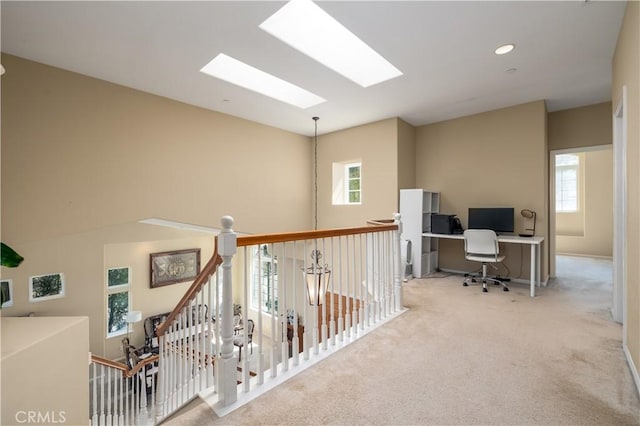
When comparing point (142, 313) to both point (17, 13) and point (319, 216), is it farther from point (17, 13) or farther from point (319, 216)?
point (17, 13)

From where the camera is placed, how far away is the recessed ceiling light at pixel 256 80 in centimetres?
360

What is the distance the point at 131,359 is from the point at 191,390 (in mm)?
5286

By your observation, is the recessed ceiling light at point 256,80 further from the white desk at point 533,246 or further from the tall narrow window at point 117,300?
the tall narrow window at point 117,300

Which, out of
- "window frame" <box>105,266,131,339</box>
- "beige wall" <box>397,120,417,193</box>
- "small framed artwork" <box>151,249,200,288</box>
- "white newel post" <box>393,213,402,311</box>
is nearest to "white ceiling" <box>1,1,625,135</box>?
"beige wall" <box>397,120,417,193</box>

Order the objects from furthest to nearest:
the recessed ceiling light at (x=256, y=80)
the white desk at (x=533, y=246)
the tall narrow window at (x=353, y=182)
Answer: the tall narrow window at (x=353, y=182)
the white desk at (x=533, y=246)
the recessed ceiling light at (x=256, y=80)

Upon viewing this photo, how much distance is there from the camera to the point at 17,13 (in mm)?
2445

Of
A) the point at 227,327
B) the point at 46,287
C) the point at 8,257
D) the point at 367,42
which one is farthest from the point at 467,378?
the point at 46,287

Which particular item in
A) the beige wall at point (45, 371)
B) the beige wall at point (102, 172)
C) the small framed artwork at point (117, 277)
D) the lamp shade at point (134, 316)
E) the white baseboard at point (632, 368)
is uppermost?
the beige wall at point (102, 172)

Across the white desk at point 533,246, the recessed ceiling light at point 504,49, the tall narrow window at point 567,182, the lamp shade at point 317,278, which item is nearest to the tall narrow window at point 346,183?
the white desk at point 533,246

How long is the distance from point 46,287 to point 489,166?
784 centimetres

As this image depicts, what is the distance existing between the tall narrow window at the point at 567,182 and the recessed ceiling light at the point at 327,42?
659 centimetres

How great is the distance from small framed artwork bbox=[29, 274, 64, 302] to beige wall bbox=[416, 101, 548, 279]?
6.85m

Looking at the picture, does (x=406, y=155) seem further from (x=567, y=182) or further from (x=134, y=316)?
(x=134, y=316)

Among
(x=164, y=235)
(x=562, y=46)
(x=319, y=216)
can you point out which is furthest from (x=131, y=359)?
Result: (x=562, y=46)
